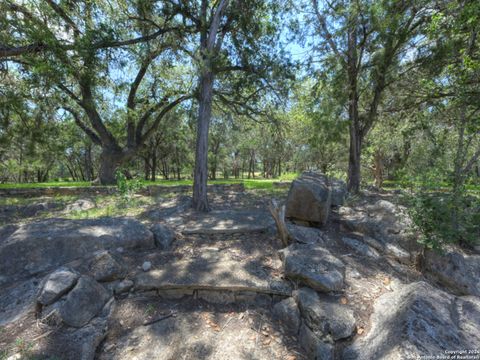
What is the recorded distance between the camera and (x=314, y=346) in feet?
6.48

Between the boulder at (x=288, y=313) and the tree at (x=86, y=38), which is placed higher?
the tree at (x=86, y=38)

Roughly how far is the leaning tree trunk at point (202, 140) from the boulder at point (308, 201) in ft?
7.37

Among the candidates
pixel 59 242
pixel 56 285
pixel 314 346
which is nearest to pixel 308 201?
pixel 314 346

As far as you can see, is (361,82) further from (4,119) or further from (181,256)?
(4,119)

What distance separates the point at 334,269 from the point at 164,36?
6.56m

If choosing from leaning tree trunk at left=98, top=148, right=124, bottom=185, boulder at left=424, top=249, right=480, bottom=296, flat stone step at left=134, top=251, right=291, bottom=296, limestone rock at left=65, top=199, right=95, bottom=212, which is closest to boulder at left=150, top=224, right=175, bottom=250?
flat stone step at left=134, top=251, right=291, bottom=296

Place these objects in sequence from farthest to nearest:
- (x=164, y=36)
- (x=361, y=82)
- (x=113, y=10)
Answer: (x=361, y=82), (x=164, y=36), (x=113, y=10)

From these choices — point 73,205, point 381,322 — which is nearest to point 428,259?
point 381,322

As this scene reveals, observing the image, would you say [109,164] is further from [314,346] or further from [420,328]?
[420,328]

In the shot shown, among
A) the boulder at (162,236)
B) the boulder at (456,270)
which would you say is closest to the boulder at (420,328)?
the boulder at (456,270)

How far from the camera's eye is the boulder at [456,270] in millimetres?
2540

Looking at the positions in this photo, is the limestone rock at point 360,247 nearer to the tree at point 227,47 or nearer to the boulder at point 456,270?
the boulder at point 456,270

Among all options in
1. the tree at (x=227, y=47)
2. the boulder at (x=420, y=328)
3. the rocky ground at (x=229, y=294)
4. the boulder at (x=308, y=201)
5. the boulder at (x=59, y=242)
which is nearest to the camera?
the boulder at (x=420, y=328)

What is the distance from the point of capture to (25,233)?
301 cm
